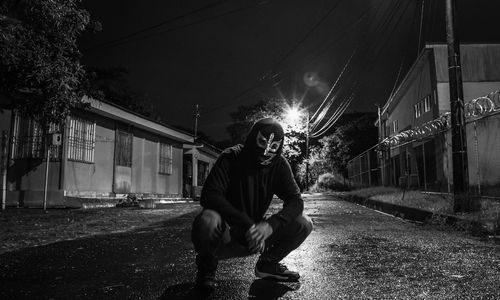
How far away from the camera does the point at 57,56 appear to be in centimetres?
769

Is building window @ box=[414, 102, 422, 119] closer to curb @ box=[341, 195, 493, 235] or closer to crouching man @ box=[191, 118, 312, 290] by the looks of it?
curb @ box=[341, 195, 493, 235]

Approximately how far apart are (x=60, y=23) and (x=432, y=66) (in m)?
20.4

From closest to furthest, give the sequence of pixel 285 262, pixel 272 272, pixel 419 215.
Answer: pixel 272 272 → pixel 285 262 → pixel 419 215

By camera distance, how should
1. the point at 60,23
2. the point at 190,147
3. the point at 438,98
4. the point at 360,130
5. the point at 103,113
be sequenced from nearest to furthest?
the point at 60,23 < the point at 103,113 < the point at 438,98 < the point at 190,147 < the point at 360,130

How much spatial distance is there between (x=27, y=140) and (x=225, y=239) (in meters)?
13.3

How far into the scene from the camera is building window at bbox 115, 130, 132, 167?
56.3ft

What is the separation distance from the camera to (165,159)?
73.6 feet

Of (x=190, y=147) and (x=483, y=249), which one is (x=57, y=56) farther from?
(x=190, y=147)

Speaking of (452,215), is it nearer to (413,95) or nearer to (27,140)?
(27,140)

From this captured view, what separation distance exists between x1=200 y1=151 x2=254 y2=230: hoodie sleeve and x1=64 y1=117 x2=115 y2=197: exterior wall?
40.2 ft

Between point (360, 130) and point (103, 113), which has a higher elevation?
point (360, 130)

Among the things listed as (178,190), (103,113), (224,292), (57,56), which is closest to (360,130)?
(178,190)

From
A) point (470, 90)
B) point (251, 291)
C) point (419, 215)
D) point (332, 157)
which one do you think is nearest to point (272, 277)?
point (251, 291)

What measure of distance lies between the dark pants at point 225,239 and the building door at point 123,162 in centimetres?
1481
